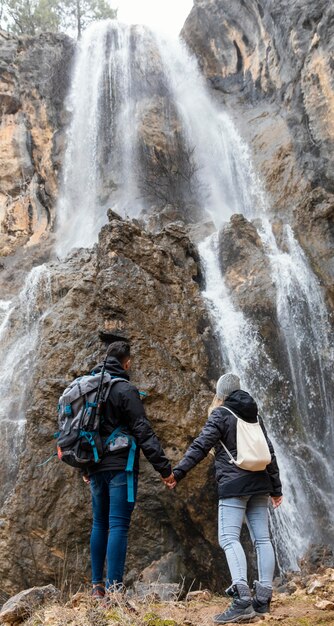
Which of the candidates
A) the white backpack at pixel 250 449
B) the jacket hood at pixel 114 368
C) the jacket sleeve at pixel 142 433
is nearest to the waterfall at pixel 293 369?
the white backpack at pixel 250 449

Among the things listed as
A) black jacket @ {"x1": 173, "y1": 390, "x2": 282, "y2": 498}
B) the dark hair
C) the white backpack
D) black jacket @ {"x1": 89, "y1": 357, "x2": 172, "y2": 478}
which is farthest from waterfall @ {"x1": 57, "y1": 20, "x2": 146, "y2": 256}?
the white backpack

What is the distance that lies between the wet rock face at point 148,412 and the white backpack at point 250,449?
3526 millimetres

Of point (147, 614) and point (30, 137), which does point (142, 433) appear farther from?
point (30, 137)

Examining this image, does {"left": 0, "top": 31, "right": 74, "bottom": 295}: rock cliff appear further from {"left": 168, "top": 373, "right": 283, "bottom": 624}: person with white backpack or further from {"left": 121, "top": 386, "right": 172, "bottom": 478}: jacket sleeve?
{"left": 168, "top": 373, "right": 283, "bottom": 624}: person with white backpack

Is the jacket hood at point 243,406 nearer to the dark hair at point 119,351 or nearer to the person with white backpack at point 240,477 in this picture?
the person with white backpack at point 240,477

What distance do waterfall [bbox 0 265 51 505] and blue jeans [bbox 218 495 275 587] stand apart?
549 centimetres

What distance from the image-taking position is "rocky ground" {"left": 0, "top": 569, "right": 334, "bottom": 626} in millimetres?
3279

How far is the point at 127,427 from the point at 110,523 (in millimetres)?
697

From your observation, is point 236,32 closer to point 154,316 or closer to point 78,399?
point 154,316

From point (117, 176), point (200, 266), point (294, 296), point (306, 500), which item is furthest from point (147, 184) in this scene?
point (306, 500)

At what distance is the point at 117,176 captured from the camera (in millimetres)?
19234

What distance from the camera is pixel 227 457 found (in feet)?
12.7

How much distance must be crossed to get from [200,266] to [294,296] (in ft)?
7.47

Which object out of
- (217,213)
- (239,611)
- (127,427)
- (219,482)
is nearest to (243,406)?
(219,482)
